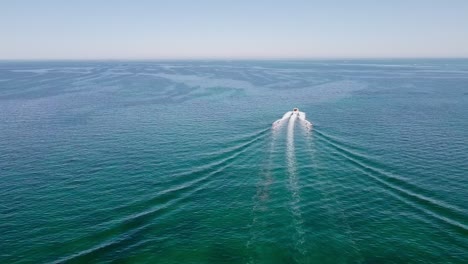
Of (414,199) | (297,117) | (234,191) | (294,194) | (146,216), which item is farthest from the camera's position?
(297,117)

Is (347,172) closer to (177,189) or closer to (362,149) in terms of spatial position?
(362,149)

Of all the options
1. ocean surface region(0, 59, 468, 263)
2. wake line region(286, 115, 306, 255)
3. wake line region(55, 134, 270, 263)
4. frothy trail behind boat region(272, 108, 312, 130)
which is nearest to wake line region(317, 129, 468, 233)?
ocean surface region(0, 59, 468, 263)

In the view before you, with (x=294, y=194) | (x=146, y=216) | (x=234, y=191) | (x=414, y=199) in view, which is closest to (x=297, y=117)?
(x=294, y=194)

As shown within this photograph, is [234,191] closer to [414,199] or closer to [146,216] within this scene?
[146,216]

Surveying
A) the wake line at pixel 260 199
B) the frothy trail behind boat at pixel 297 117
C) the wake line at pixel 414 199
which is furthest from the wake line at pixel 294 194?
the wake line at pixel 414 199

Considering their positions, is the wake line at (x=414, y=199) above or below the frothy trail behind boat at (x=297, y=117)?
below

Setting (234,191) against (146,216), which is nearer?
(146,216)

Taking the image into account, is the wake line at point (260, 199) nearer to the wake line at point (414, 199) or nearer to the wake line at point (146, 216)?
the wake line at point (146, 216)

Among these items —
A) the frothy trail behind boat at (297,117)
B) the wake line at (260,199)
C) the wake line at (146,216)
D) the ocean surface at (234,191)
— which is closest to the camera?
the wake line at (146,216)

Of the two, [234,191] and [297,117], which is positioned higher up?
[297,117]

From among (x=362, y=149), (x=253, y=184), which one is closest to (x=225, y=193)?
(x=253, y=184)

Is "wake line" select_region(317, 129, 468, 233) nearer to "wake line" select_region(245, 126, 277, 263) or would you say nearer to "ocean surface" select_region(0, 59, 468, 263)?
"ocean surface" select_region(0, 59, 468, 263)
